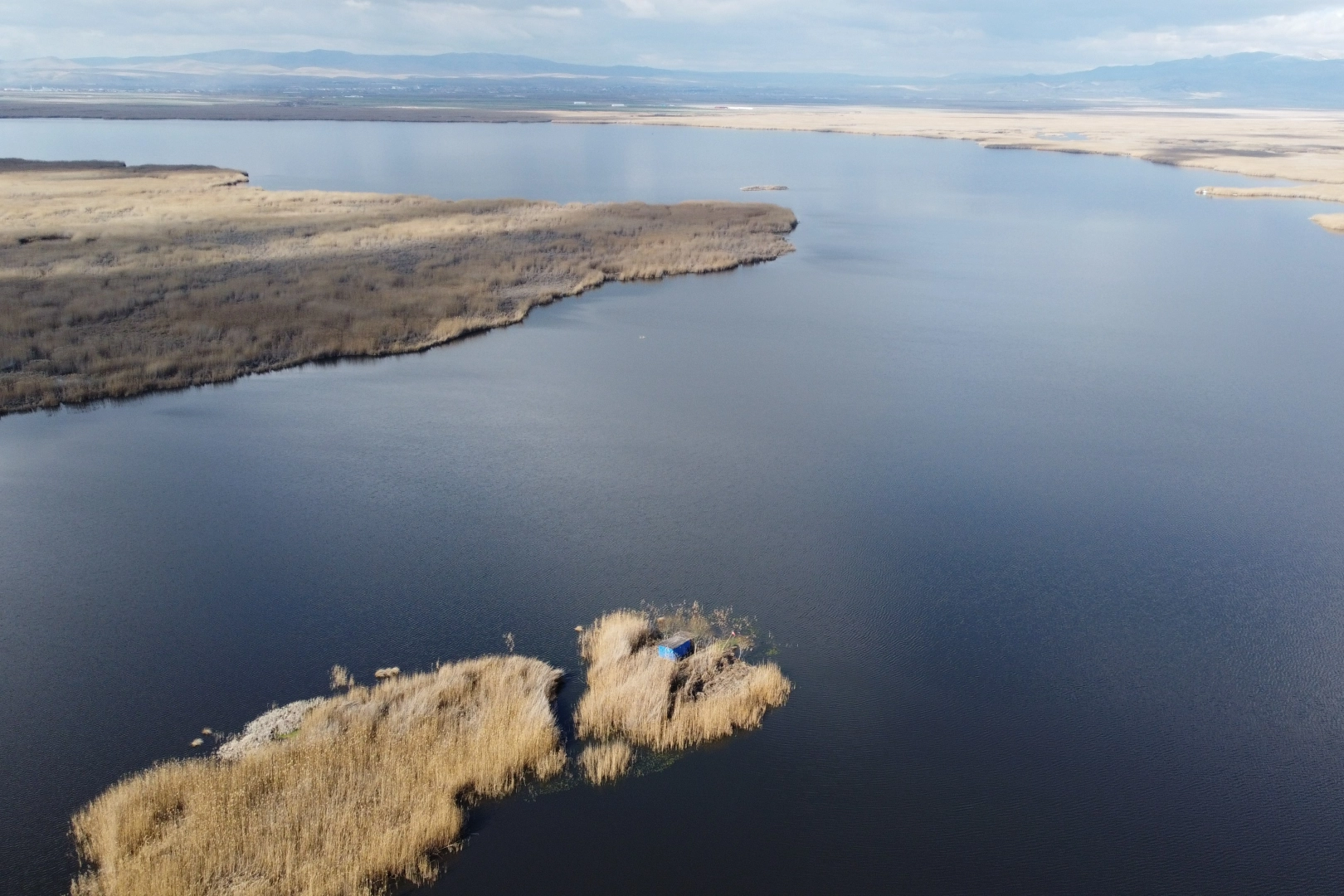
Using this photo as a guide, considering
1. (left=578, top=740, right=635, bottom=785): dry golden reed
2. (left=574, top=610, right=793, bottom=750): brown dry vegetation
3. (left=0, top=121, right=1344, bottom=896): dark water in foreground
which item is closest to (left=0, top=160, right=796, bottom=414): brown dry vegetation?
(left=0, top=121, right=1344, bottom=896): dark water in foreground

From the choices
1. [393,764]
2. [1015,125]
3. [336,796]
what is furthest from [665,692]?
[1015,125]

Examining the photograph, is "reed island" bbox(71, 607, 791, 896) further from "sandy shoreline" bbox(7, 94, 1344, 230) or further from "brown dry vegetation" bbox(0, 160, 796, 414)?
"sandy shoreline" bbox(7, 94, 1344, 230)

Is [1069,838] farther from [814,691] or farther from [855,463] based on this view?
[855,463]

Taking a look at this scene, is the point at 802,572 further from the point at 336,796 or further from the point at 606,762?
the point at 336,796

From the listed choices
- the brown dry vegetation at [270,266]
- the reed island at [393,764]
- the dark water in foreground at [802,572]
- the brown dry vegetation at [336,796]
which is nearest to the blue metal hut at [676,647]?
the reed island at [393,764]

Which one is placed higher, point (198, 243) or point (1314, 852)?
point (198, 243)

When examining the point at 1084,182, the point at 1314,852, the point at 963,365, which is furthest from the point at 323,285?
the point at 1084,182
